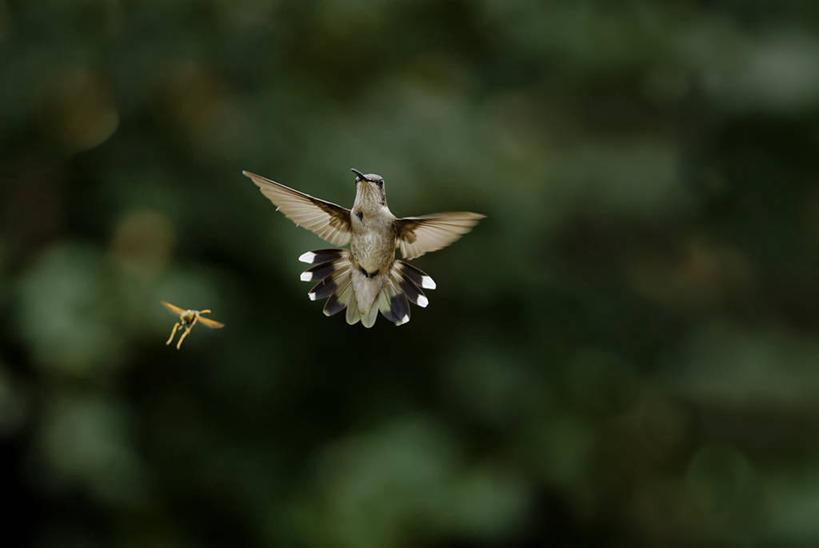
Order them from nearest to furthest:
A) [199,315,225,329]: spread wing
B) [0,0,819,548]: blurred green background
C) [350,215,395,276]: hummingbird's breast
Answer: [199,315,225,329]: spread wing → [350,215,395,276]: hummingbird's breast → [0,0,819,548]: blurred green background

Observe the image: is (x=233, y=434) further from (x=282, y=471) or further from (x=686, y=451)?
(x=686, y=451)

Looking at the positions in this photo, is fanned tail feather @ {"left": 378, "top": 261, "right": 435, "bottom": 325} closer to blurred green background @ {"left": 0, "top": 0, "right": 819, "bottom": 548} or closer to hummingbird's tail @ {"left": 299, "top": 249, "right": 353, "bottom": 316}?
hummingbird's tail @ {"left": 299, "top": 249, "right": 353, "bottom": 316}

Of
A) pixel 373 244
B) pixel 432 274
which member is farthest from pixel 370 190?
pixel 432 274

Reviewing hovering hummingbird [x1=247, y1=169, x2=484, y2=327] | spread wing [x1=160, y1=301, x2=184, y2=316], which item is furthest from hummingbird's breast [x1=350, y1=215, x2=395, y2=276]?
spread wing [x1=160, y1=301, x2=184, y2=316]

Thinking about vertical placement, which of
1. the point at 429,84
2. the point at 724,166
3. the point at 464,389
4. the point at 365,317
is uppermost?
the point at 724,166

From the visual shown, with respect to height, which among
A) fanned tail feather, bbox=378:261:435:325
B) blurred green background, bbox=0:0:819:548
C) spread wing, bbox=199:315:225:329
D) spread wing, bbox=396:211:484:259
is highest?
blurred green background, bbox=0:0:819:548

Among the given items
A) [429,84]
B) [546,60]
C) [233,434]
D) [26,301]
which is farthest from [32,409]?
[546,60]

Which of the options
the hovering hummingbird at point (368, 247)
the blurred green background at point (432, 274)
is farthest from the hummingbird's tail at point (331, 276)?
the blurred green background at point (432, 274)
